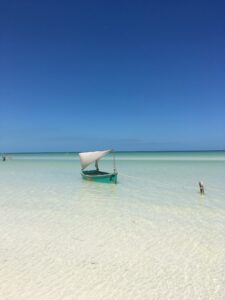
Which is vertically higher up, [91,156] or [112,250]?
[91,156]

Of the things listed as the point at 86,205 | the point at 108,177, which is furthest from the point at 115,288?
the point at 108,177

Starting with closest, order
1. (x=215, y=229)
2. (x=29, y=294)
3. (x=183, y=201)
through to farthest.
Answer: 1. (x=29, y=294)
2. (x=215, y=229)
3. (x=183, y=201)

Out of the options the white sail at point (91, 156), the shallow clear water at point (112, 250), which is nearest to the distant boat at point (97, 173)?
the white sail at point (91, 156)

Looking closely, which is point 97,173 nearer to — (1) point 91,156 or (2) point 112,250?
(1) point 91,156

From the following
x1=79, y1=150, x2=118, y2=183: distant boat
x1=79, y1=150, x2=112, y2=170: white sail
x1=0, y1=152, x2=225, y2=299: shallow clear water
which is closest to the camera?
x1=0, y1=152, x2=225, y2=299: shallow clear water

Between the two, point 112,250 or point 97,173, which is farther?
point 97,173

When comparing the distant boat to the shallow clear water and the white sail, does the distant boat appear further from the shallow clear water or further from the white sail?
the shallow clear water

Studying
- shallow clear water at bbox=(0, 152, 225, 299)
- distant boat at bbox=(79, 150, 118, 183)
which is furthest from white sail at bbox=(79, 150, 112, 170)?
shallow clear water at bbox=(0, 152, 225, 299)

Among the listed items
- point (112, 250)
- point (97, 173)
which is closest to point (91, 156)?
point (97, 173)

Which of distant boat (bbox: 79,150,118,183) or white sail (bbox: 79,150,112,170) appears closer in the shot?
distant boat (bbox: 79,150,118,183)

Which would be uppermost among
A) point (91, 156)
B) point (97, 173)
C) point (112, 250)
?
point (91, 156)

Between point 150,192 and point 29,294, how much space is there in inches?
518

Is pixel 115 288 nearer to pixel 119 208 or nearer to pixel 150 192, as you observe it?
pixel 119 208

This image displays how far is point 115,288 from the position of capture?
556 centimetres
